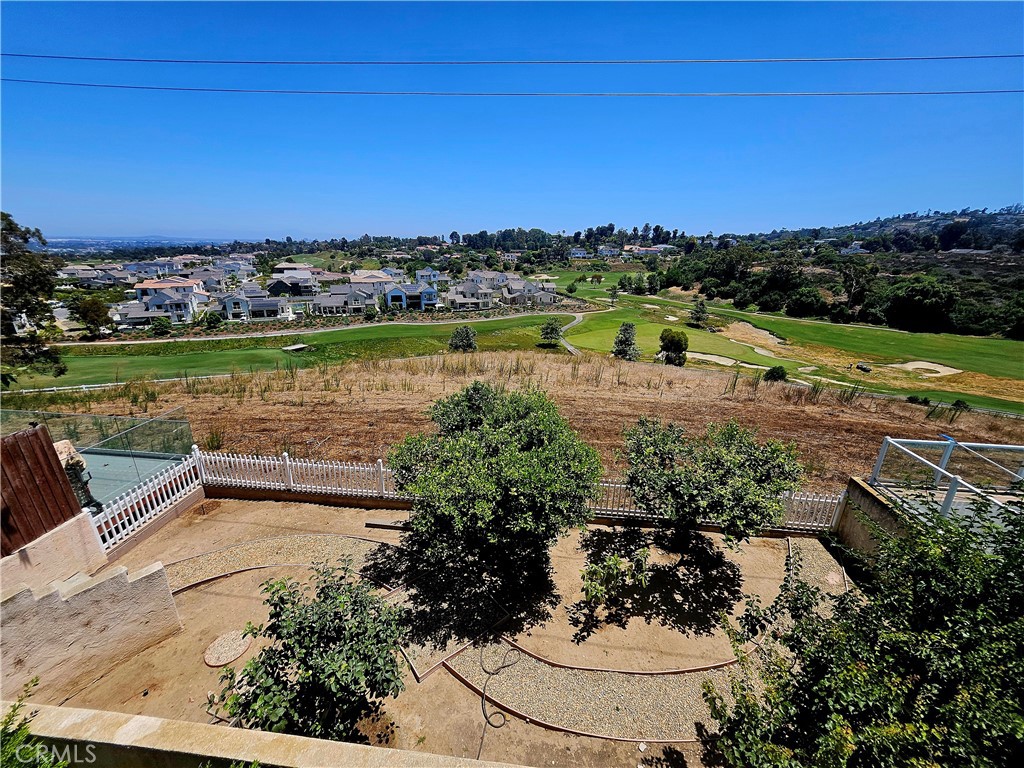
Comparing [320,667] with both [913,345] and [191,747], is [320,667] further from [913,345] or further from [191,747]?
[913,345]

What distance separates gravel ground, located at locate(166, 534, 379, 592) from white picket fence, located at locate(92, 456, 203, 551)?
1.35 metres

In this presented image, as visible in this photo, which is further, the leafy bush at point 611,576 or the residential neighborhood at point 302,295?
the residential neighborhood at point 302,295

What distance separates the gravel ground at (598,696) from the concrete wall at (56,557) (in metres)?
6.78

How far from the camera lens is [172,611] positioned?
708 cm

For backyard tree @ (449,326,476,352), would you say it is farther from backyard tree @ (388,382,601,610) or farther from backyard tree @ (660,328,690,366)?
backyard tree @ (388,382,601,610)

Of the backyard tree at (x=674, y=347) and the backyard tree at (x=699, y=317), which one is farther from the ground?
the backyard tree at (x=674, y=347)

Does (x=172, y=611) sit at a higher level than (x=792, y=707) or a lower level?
lower

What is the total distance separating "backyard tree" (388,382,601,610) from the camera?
647cm

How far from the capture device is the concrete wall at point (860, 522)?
8698 mm

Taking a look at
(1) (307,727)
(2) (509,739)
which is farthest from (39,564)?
(2) (509,739)

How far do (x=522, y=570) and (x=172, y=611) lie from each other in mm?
6086

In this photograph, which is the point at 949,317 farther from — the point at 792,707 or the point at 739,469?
the point at 792,707

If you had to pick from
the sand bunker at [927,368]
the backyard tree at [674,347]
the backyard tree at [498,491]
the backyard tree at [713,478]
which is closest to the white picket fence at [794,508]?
the backyard tree at [713,478]

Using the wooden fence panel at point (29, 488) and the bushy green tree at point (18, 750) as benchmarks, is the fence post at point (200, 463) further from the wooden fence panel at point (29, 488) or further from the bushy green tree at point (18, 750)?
the bushy green tree at point (18, 750)
